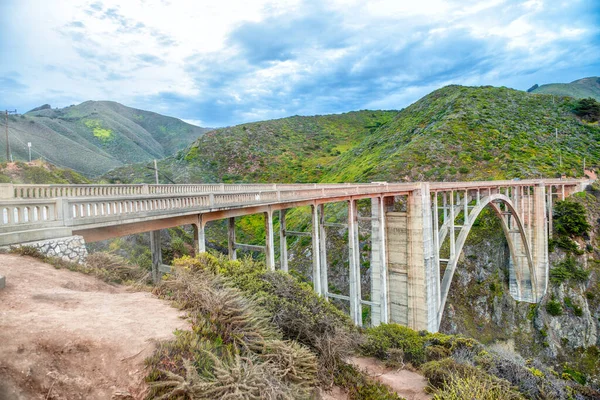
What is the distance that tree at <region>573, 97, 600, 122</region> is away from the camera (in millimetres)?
57778

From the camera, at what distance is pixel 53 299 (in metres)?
5.57

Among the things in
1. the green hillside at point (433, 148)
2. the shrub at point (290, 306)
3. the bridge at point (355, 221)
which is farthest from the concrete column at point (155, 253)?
the green hillside at point (433, 148)

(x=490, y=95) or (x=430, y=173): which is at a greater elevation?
(x=490, y=95)

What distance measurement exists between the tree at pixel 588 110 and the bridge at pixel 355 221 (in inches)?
1141

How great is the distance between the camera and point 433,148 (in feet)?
152

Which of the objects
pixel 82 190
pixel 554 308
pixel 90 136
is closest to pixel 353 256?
pixel 82 190

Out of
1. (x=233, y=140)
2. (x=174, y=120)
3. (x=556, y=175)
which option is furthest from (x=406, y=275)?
(x=174, y=120)

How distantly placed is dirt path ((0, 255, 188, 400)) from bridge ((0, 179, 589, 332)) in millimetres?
1188

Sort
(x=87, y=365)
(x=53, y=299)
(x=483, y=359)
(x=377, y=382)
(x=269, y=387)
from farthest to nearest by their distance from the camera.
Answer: (x=483, y=359) → (x=377, y=382) → (x=53, y=299) → (x=269, y=387) → (x=87, y=365)

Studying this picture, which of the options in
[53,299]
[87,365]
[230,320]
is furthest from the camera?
[230,320]

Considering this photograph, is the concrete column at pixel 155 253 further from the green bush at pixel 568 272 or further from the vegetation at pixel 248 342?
the green bush at pixel 568 272

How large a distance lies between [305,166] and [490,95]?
38340mm

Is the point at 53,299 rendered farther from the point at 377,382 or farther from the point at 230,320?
the point at 377,382

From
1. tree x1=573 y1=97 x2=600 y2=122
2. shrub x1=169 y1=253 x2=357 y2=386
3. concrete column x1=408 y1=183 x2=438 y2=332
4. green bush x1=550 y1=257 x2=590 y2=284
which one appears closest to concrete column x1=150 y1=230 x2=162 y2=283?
shrub x1=169 y1=253 x2=357 y2=386
